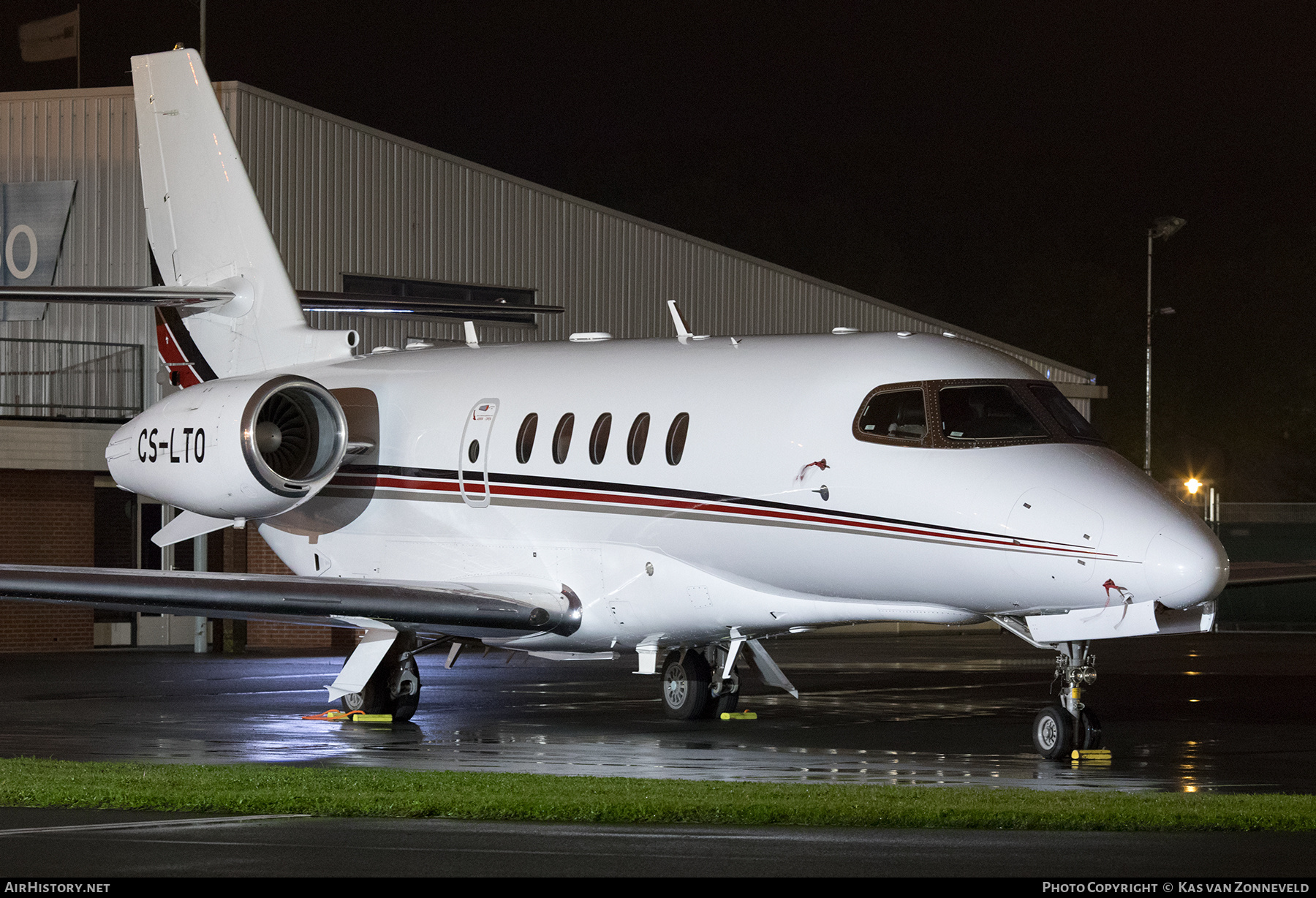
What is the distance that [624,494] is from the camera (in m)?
15.3

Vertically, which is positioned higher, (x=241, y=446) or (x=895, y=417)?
(x=895, y=417)

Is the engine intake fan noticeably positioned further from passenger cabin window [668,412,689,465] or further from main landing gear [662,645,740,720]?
main landing gear [662,645,740,720]

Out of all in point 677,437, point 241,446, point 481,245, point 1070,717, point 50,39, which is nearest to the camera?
point 1070,717

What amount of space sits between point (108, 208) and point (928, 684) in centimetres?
1544

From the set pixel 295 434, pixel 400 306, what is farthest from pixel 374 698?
pixel 400 306

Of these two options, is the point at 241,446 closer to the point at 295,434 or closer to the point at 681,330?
the point at 295,434

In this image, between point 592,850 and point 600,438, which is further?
point 600,438

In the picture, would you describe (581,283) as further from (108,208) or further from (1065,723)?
(1065,723)

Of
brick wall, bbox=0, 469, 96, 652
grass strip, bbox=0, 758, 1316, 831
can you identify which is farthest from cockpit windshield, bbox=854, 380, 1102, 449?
brick wall, bbox=0, 469, 96, 652

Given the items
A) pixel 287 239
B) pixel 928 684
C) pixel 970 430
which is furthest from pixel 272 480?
pixel 287 239

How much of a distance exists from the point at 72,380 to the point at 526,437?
15700 mm

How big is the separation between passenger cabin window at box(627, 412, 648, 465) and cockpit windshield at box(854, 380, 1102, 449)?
6.80ft

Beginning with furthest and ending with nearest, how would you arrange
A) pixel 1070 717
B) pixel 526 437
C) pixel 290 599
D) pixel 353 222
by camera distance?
pixel 353 222 → pixel 526 437 → pixel 290 599 → pixel 1070 717

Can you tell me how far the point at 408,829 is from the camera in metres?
9.40
